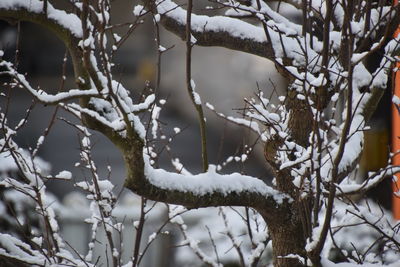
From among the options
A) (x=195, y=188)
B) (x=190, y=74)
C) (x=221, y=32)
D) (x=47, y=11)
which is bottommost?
(x=195, y=188)

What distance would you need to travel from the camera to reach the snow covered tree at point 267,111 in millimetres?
3662

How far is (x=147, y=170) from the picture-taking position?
12.6 ft

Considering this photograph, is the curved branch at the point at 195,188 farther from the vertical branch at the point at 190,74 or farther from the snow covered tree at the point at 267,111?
the vertical branch at the point at 190,74

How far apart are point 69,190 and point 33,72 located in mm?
2489

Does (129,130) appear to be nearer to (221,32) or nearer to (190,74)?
(190,74)

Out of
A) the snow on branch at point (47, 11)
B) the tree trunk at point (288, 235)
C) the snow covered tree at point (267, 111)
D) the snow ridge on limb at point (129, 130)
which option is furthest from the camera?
the tree trunk at point (288, 235)


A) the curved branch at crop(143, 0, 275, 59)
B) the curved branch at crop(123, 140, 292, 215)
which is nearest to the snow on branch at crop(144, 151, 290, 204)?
the curved branch at crop(123, 140, 292, 215)

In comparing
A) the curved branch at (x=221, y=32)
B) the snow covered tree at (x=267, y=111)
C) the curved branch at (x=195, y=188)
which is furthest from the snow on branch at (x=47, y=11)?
the curved branch at (x=195, y=188)

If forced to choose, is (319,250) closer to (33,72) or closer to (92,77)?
(92,77)

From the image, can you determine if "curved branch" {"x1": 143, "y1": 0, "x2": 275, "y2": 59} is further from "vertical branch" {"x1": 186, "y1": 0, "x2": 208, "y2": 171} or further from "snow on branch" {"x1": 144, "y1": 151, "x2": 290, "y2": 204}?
"snow on branch" {"x1": 144, "y1": 151, "x2": 290, "y2": 204}

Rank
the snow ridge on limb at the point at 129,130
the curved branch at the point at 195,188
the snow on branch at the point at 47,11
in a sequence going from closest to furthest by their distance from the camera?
the snow ridge on limb at the point at 129,130, the curved branch at the point at 195,188, the snow on branch at the point at 47,11

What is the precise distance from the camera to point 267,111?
434 cm

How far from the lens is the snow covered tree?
366 centimetres

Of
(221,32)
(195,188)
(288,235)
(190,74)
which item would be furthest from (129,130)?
(288,235)
